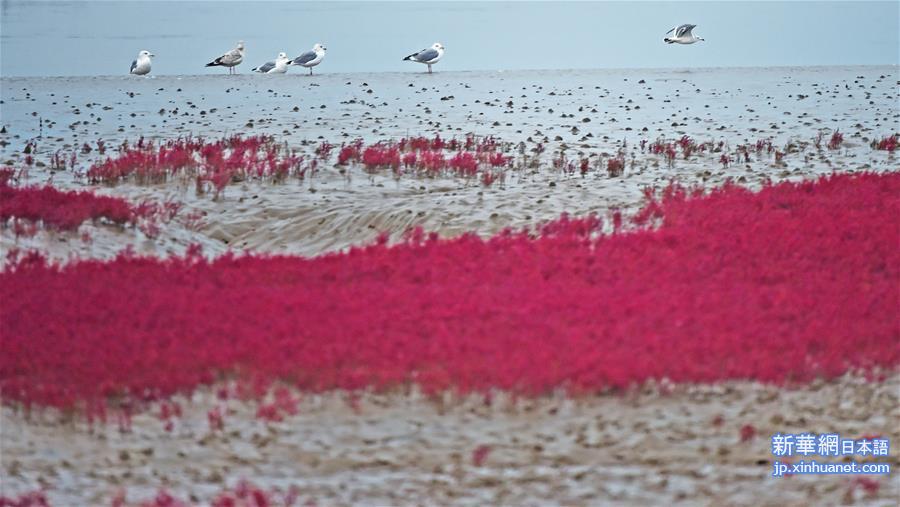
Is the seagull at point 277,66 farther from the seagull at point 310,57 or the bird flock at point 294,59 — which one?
the seagull at point 310,57

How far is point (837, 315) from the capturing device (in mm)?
11266

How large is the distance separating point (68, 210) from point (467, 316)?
708 centimetres

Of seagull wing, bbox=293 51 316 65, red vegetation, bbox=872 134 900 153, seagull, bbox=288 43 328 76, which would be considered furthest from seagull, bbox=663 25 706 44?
red vegetation, bbox=872 134 900 153

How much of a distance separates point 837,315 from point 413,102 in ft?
73.3

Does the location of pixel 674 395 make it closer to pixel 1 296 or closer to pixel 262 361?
pixel 262 361

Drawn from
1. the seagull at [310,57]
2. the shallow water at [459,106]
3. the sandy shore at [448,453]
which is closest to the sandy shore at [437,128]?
the shallow water at [459,106]

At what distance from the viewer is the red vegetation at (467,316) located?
9938 mm

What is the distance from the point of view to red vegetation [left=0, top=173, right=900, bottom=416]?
994 centimetres

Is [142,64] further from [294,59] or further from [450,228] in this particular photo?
[450,228]

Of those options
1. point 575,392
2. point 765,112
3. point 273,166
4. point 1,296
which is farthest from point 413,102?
point 575,392

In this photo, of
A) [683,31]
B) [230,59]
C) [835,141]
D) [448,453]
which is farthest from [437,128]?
[448,453]

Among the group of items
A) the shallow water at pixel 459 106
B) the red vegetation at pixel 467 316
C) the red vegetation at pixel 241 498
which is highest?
the shallow water at pixel 459 106

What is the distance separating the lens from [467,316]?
10.8m

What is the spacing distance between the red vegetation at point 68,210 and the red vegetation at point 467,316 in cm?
191
